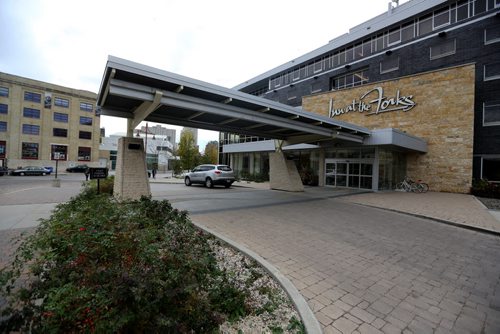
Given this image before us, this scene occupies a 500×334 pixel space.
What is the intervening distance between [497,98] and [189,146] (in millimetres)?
31111

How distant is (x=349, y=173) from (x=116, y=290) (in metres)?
18.6

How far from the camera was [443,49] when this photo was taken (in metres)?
18.7

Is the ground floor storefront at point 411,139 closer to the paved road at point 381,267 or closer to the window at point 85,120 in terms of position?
the paved road at point 381,267

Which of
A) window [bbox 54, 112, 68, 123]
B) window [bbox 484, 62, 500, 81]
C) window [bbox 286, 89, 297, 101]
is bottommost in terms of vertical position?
window [bbox 484, 62, 500, 81]

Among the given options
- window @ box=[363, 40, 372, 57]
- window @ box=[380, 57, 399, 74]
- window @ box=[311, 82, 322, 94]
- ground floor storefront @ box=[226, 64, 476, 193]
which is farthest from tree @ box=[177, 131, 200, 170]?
window @ box=[380, 57, 399, 74]

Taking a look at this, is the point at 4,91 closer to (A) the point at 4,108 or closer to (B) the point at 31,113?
(A) the point at 4,108

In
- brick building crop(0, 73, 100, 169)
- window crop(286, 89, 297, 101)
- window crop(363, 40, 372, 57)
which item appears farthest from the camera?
brick building crop(0, 73, 100, 169)

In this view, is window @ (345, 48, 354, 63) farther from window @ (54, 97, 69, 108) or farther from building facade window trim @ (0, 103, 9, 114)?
building facade window trim @ (0, 103, 9, 114)

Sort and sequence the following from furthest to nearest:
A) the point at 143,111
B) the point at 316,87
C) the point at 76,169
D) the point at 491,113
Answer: the point at 76,169, the point at 316,87, the point at 491,113, the point at 143,111

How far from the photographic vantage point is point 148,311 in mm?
2037

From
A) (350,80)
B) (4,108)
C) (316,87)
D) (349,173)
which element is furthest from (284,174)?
(4,108)

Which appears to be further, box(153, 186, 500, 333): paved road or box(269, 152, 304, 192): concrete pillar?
box(269, 152, 304, 192): concrete pillar

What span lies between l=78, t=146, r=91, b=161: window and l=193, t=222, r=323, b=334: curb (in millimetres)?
52079

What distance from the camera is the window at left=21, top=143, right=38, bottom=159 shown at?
39600mm
